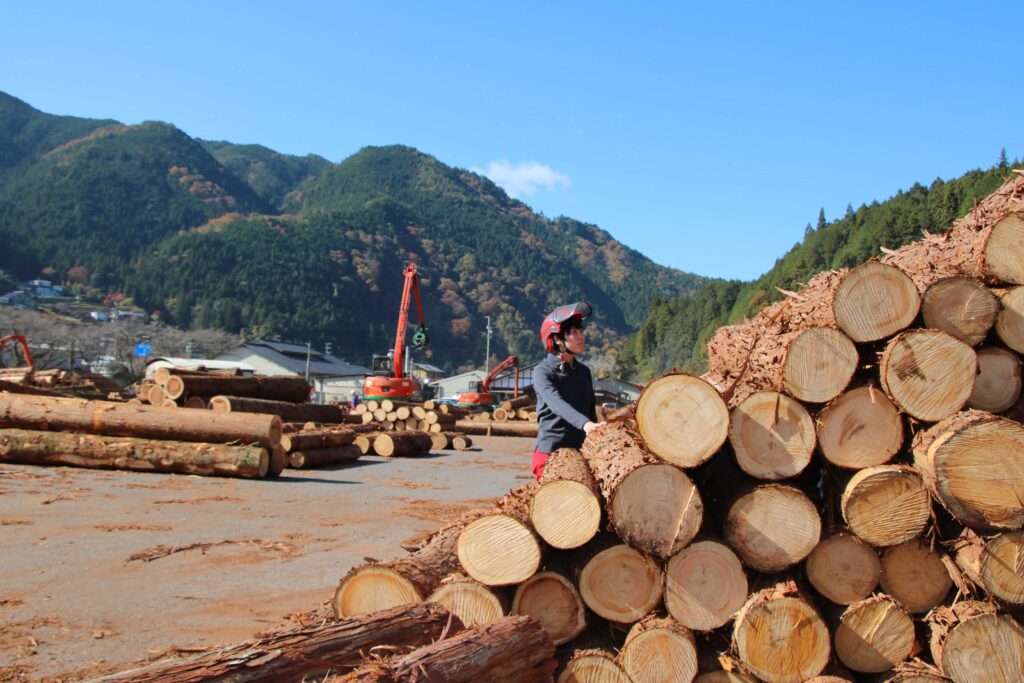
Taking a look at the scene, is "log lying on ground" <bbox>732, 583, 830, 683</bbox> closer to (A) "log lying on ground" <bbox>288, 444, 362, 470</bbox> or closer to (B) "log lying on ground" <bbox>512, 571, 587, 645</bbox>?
(B) "log lying on ground" <bbox>512, 571, 587, 645</bbox>

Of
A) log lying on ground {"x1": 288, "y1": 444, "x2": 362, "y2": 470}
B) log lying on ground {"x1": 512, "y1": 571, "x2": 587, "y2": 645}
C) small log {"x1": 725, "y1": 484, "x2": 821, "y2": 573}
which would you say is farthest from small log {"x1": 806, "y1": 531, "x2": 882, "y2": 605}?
log lying on ground {"x1": 288, "y1": 444, "x2": 362, "y2": 470}

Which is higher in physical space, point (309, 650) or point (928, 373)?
point (928, 373)

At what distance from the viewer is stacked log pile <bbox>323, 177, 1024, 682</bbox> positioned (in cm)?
376

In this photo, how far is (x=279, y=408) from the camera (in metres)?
17.7

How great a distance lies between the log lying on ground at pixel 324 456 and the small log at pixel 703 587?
1035cm

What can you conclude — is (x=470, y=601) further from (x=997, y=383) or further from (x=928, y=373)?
(x=997, y=383)

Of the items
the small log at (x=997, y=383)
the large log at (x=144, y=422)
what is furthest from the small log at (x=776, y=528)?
the large log at (x=144, y=422)

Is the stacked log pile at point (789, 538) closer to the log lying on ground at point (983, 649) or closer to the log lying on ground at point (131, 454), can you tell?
the log lying on ground at point (983, 649)

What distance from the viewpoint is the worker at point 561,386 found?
200 inches

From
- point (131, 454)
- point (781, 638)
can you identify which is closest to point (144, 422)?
point (131, 454)

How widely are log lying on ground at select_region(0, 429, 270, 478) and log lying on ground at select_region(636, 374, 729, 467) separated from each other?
8481 millimetres

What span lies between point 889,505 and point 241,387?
634 inches

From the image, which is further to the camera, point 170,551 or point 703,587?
point 170,551

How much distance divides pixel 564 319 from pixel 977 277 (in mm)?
2383
